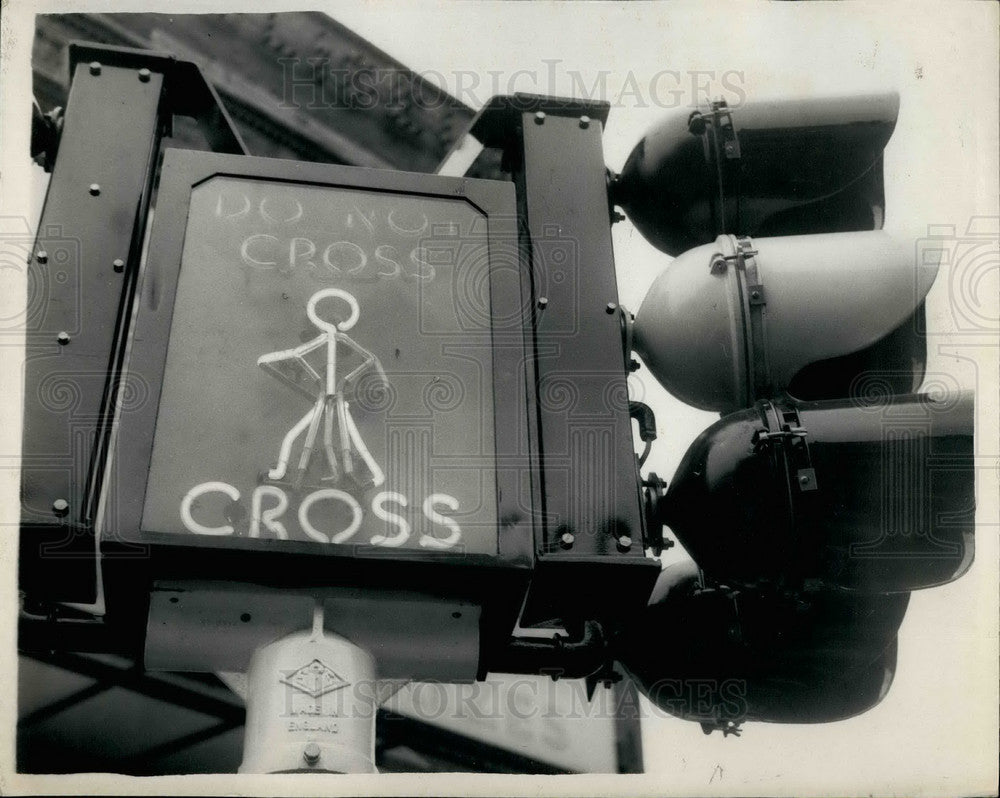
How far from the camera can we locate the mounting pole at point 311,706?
2.39 metres

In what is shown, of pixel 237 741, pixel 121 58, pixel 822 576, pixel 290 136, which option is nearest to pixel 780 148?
pixel 822 576

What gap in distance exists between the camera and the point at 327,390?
2592 mm

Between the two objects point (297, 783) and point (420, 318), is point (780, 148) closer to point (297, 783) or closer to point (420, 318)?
point (420, 318)

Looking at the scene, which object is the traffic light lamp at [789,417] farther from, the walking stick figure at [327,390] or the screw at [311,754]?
the screw at [311,754]

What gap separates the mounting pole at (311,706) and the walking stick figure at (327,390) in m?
0.32

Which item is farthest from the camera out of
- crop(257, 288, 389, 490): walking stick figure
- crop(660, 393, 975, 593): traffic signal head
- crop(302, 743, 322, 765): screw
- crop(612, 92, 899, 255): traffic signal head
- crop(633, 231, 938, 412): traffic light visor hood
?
crop(612, 92, 899, 255): traffic signal head

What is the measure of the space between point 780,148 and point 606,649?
1.38m

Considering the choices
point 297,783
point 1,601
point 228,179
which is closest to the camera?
point 297,783

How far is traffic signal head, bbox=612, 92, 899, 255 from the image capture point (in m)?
3.22

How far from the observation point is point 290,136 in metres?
6.27

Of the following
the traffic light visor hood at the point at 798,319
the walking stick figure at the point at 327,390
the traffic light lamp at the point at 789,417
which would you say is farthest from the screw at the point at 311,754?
the traffic light visor hood at the point at 798,319

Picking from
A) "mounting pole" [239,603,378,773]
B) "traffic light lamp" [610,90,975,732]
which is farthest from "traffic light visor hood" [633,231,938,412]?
"mounting pole" [239,603,378,773]

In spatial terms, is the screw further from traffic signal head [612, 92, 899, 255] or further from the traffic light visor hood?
traffic signal head [612, 92, 899, 255]

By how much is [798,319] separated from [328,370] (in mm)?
1110
